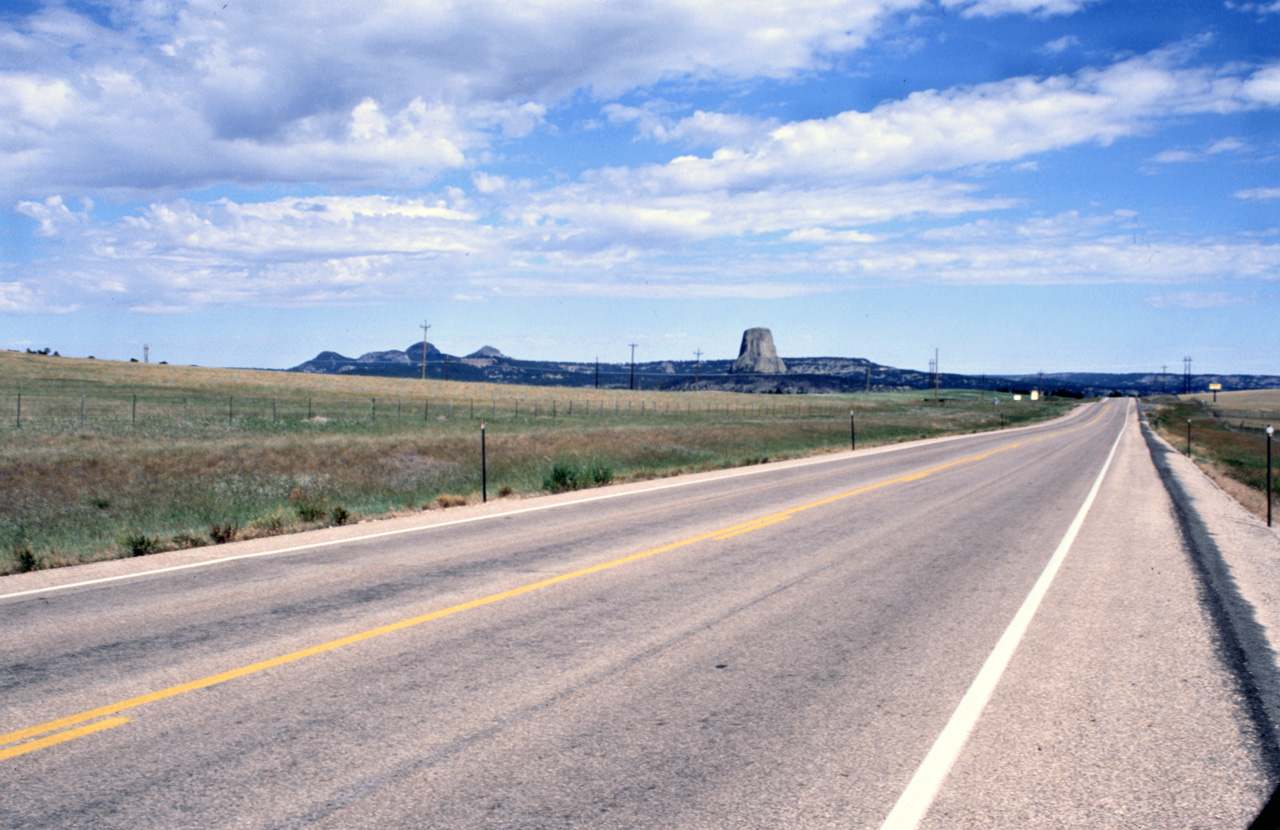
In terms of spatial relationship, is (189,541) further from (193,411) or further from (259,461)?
(193,411)

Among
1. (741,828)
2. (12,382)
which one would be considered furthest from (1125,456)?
(12,382)

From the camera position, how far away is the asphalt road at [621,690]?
12.5ft

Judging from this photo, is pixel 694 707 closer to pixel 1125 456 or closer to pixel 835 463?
pixel 835 463

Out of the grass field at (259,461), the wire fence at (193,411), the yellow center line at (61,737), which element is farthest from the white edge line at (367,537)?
the wire fence at (193,411)

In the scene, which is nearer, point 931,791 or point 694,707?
point 931,791

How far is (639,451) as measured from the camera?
109ft

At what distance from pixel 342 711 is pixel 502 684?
0.98 metres

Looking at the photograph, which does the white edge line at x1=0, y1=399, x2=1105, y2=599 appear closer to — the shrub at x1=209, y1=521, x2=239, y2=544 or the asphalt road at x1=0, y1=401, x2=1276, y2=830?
the asphalt road at x1=0, y1=401, x2=1276, y2=830

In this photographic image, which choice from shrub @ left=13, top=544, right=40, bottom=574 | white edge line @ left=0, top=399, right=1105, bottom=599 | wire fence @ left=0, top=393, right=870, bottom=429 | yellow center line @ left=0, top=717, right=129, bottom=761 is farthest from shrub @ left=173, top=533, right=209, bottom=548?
wire fence @ left=0, top=393, right=870, bottom=429

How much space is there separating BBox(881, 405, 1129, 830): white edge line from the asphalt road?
0.08ft

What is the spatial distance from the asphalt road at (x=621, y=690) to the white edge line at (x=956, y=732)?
2 centimetres

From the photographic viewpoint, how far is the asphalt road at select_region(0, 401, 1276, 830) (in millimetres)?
3818

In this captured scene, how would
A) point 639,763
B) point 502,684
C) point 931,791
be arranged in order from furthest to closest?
point 502,684 < point 639,763 < point 931,791

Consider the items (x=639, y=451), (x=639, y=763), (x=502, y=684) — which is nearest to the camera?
(x=639, y=763)
